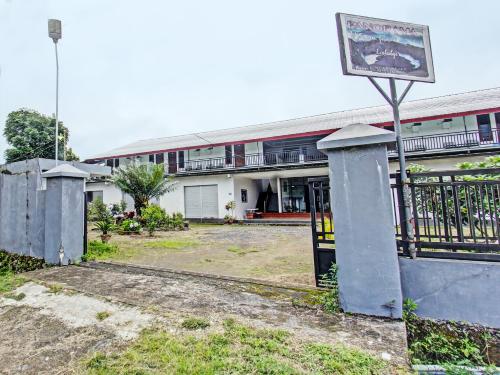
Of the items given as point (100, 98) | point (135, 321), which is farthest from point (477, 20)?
point (100, 98)

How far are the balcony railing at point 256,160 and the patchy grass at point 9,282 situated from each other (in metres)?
14.1

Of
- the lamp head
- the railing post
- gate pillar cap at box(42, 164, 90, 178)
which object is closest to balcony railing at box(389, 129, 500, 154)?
the railing post

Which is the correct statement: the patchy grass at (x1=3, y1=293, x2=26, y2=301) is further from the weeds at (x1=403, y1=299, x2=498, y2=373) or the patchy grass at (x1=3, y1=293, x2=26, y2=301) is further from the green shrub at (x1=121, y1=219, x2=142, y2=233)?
the green shrub at (x1=121, y1=219, x2=142, y2=233)

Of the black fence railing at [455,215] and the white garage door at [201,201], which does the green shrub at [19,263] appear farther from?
the white garage door at [201,201]

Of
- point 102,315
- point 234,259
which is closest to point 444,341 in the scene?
point 102,315

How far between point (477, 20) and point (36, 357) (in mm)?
12886

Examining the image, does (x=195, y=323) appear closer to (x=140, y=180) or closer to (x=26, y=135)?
(x=140, y=180)

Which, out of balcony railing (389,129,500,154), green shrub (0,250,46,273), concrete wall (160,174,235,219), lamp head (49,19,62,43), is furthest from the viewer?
concrete wall (160,174,235,219)

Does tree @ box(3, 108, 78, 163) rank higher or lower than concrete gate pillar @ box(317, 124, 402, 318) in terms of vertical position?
higher

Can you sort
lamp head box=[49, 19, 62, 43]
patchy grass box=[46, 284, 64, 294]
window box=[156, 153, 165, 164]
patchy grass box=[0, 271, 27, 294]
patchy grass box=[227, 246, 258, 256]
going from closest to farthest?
patchy grass box=[46, 284, 64, 294]
patchy grass box=[0, 271, 27, 294]
patchy grass box=[227, 246, 258, 256]
lamp head box=[49, 19, 62, 43]
window box=[156, 153, 165, 164]

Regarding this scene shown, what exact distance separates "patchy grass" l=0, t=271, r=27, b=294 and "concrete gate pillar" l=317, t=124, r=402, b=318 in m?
5.14

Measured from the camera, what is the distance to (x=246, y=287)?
12.7 ft

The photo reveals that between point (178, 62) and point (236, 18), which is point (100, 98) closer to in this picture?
point (178, 62)

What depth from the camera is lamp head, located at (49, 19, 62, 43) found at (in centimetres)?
758
